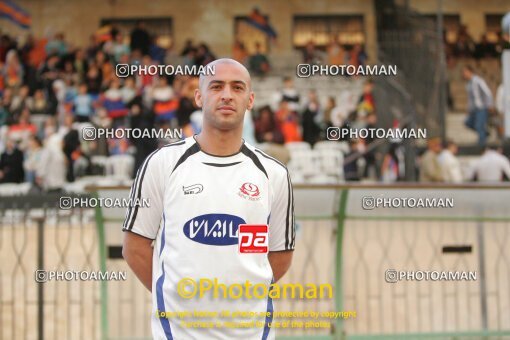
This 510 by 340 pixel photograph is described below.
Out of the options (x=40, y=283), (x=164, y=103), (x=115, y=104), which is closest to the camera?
(x=40, y=283)

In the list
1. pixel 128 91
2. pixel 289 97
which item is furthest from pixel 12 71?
pixel 289 97

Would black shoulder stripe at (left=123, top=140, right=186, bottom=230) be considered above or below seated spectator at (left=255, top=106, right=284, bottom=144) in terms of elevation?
below

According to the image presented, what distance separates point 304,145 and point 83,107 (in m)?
5.22

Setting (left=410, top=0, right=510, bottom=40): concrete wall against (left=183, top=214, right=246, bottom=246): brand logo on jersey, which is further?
(left=410, top=0, right=510, bottom=40): concrete wall

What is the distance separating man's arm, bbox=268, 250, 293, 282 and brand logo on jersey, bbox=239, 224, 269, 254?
1.08 ft

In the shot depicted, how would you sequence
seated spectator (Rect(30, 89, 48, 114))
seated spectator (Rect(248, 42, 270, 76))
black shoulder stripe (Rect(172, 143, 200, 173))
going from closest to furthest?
black shoulder stripe (Rect(172, 143, 200, 173)) < seated spectator (Rect(30, 89, 48, 114)) < seated spectator (Rect(248, 42, 270, 76))

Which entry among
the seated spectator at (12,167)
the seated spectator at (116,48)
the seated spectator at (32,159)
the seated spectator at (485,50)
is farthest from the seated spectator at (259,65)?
the seated spectator at (12,167)

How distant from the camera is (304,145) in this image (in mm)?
17344

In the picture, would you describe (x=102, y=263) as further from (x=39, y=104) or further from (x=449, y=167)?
(x=39, y=104)

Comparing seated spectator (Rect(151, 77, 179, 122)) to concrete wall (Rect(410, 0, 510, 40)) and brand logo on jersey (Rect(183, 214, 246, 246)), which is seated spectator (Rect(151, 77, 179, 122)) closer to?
brand logo on jersey (Rect(183, 214, 246, 246))

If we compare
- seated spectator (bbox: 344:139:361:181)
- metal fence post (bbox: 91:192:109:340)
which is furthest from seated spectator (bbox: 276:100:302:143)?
metal fence post (bbox: 91:192:109:340)

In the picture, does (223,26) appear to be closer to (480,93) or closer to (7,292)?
(480,93)

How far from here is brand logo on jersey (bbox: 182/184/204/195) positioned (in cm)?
377

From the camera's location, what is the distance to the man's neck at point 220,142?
3855 mm
